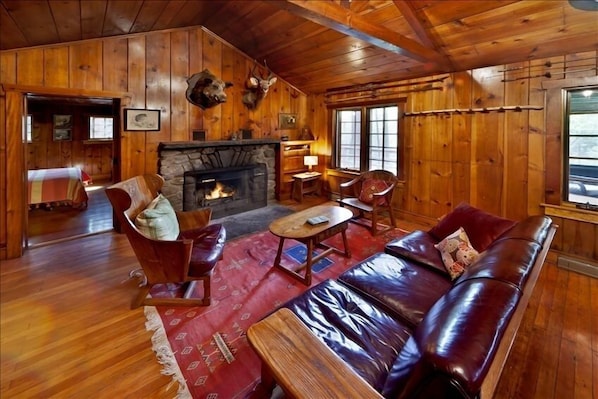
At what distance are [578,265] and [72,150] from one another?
34.1 ft

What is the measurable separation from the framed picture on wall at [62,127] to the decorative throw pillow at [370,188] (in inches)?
311

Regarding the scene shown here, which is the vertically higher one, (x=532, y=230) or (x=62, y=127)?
(x=62, y=127)

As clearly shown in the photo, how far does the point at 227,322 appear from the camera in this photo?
90.1 inches

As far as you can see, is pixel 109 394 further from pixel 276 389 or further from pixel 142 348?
pixel 276 389

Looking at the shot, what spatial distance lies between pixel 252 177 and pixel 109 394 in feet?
13.4

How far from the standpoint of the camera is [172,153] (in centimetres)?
444

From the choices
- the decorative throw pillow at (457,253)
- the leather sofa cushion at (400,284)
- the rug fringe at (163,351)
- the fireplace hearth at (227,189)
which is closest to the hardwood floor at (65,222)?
the fireplace hearth at (227,189)

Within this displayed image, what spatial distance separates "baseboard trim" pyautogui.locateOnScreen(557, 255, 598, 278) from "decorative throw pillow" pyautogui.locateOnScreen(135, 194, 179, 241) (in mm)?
3997

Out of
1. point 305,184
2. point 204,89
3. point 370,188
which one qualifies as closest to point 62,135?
point 204,89

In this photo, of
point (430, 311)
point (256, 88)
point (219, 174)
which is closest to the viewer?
point (430, 311)

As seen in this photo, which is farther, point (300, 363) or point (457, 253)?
point (457, 253)

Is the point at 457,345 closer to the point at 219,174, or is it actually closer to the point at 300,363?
the point at 300,363

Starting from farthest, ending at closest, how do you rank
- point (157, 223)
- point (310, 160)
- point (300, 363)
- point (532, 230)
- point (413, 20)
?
point (310, 160) < point (413, 20) < point (157, 223) < point (532, 230) < point (300, 363)

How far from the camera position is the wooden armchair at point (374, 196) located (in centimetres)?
417
